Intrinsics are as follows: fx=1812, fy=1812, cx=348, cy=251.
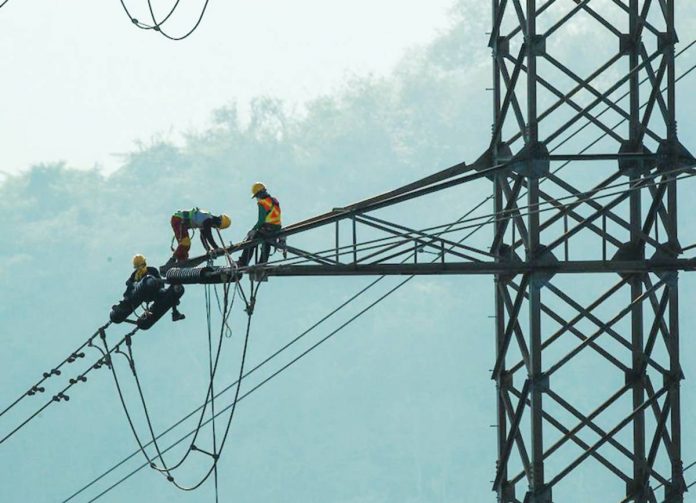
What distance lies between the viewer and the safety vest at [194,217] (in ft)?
129

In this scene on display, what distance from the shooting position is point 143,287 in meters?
39.3

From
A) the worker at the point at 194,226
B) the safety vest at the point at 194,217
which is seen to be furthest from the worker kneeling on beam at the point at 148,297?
the safety vest at the point at 194,217

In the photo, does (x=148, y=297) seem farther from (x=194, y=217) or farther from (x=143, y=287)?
(x=194, y=217)

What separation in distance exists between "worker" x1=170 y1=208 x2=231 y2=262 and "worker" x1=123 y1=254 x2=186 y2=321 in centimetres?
70

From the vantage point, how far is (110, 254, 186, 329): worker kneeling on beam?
39.2 m

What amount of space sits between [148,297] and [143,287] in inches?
9.8

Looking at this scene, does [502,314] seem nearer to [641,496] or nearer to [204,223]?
[641,496]

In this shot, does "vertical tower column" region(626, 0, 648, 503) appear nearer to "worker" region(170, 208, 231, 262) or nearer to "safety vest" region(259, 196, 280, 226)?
"safety vest" region(259, 196, 280, 226)

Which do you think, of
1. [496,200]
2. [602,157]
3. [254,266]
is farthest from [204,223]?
[602,157]

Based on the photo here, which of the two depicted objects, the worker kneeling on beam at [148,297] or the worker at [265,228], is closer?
the worker at [265,228]

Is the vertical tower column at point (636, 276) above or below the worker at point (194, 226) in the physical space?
below

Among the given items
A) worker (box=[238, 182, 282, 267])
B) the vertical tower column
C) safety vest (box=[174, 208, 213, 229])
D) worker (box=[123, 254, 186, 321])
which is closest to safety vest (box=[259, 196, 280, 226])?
worker (box=[238, 182, 282, 267])

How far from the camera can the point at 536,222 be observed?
115 ft

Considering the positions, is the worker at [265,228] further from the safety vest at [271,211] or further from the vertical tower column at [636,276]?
the vertical tower column at [636,276]
